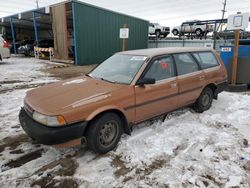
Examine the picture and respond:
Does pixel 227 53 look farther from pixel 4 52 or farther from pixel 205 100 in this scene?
pixel 4 52

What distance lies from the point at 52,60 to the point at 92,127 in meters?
14.3

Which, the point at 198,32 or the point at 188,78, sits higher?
the point at 198,32

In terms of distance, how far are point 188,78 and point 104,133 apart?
7.22 ft

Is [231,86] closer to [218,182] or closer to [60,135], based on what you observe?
[218,182]

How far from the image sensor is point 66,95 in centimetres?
307

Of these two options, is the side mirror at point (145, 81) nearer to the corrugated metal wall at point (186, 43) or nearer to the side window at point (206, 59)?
the side window at point (206, 59)

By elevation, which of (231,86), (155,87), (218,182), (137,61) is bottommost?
(218,182)

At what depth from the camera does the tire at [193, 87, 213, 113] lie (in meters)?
4.77

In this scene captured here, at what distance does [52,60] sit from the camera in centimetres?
1593

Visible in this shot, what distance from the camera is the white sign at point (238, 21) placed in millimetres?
6188

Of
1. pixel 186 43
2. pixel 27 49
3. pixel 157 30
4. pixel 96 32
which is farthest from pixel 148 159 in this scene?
pixel 157 30

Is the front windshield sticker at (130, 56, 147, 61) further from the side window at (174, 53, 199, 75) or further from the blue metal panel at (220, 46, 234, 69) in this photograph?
the blue metal panel at (220, 46, 234, 69)

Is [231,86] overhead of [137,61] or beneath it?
beneath

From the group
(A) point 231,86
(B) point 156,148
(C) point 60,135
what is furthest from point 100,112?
(A) point 231,86
